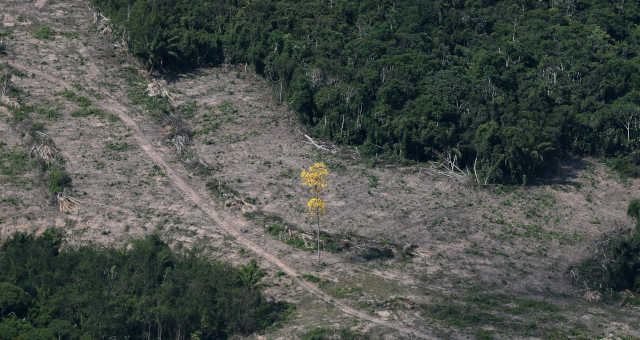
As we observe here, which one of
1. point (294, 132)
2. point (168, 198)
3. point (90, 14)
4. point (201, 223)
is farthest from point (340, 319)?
point (90, 14)

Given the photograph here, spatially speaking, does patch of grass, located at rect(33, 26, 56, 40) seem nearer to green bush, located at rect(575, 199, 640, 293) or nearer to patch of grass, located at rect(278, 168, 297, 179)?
patch of grass, located at rect(278, 168, 297, 179)

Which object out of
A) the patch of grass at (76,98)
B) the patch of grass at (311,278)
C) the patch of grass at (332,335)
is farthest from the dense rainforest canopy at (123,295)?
the patch of grass at (76,98)

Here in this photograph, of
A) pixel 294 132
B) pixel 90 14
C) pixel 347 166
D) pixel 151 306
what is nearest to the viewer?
pixel 151 306

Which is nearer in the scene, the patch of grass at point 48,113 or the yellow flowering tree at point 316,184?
the yellow flowering tree at point 316,184

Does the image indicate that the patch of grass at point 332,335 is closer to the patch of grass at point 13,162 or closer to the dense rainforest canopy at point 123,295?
the dense rainforest canopy at point 123,295

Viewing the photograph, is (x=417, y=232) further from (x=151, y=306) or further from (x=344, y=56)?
(x=344, y=56)

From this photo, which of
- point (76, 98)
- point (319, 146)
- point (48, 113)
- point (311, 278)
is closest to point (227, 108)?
point (319, 146)

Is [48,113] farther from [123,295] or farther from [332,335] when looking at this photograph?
[332,335]
